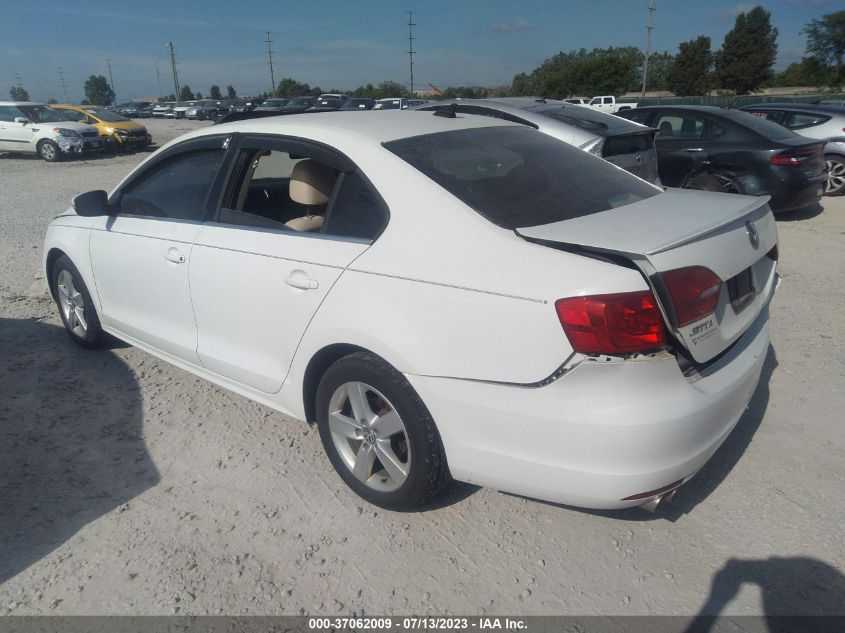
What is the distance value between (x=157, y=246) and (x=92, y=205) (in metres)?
0.75

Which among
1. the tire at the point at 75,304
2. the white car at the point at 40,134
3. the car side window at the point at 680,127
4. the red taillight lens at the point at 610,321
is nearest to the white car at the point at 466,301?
the red taillight lens at the point at 610,321

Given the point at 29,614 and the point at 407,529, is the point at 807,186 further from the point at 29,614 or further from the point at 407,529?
the point at 29,614

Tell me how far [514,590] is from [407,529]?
550mm

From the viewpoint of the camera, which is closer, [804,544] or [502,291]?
[502,291]

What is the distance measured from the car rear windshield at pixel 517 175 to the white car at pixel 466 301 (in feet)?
0.05

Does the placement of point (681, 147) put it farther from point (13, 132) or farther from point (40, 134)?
point (13, 132)

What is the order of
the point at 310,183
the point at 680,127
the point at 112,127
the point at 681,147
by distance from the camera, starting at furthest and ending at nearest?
the point at 112,127, the point at 680,127, the point at 681,147, the point at 310,183

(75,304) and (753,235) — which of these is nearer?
(753,235)

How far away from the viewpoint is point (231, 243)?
310 centimetres

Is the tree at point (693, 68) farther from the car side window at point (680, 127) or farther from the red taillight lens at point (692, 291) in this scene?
the red taillight lens at point (692, 291)

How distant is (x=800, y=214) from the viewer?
29.5 ft

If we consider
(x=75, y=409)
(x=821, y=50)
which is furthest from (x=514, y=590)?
(x=821, y=50)

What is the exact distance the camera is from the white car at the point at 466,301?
2072mm

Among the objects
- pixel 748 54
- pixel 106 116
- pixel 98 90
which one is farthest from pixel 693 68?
pixel 98 90
